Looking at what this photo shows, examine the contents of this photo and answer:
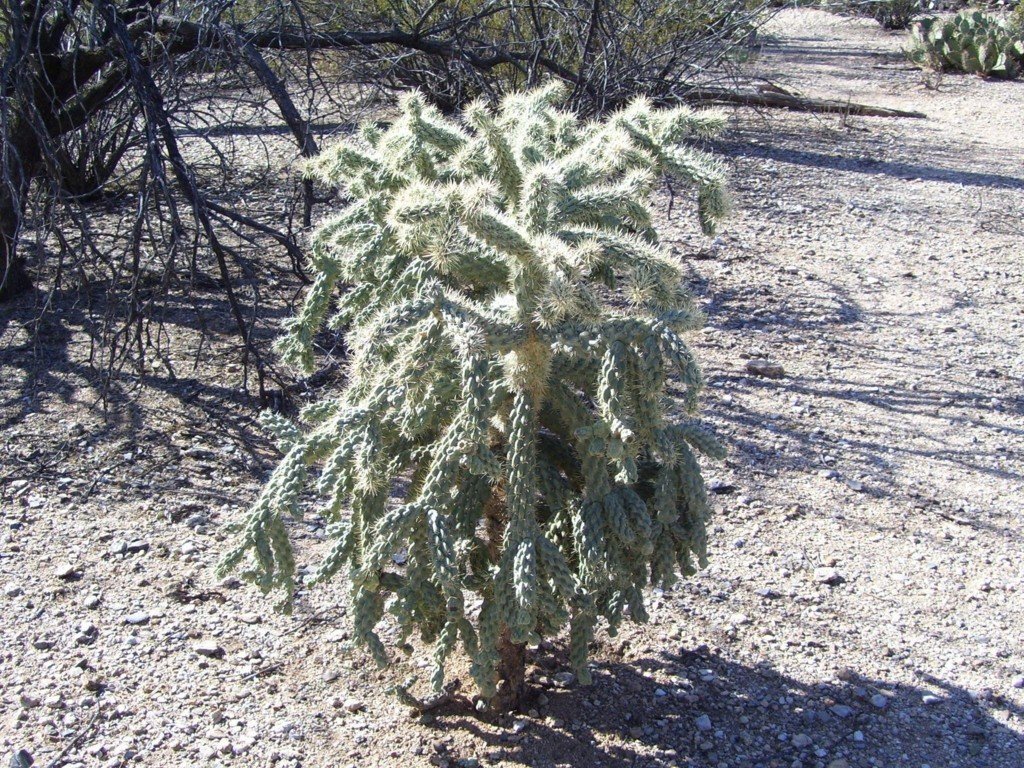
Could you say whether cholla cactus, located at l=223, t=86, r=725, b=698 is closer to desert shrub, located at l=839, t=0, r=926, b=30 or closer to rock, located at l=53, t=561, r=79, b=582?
rock, located at l=53, t=561, r=79, b=582

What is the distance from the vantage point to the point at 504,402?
9.27ft

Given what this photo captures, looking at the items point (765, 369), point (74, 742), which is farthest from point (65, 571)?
point (765, 369)

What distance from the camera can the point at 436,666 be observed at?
2.75 metres

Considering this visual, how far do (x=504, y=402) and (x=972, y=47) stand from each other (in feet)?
42.8

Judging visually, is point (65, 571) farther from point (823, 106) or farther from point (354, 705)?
point (823, 106)

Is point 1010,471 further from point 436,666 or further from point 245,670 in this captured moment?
point 245,670

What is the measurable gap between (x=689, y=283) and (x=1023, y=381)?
1934 mm

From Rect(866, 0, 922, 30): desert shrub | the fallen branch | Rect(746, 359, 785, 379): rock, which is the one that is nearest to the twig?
Rect(746, 359, 785, 379): rock

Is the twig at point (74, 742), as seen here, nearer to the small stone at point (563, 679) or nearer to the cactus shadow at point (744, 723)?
the cactus shadow at point (744, 723)

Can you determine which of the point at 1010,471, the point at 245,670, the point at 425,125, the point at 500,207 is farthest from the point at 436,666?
the point at 1010,471

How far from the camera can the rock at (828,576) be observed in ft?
12.3

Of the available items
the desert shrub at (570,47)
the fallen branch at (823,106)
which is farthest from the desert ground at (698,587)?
the fallen branch at (823,106)

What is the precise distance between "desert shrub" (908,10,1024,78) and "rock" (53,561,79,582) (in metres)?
13.2

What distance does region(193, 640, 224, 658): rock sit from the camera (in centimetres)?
329
